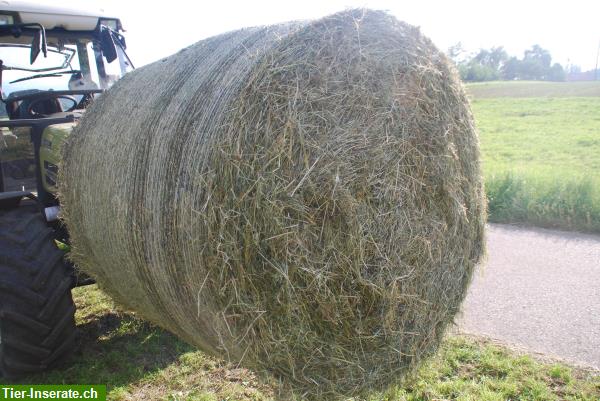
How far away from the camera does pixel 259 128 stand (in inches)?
82.7

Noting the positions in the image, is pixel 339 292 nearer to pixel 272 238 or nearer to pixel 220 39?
pixel 272 238

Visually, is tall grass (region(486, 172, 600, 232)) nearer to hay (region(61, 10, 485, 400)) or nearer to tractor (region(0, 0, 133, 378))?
hay (region(61, 10, 485, 400))

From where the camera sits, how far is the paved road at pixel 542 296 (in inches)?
152

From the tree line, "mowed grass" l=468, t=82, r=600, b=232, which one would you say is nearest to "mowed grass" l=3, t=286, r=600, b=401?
"mowed grass" l=468, t=82, r=600, b=232

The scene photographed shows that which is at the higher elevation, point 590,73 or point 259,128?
point 590,73

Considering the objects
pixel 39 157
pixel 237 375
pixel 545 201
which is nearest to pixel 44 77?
pixel 39 157

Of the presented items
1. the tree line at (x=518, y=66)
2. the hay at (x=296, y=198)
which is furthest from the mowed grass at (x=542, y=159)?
the tree line at (x=518, y=66)

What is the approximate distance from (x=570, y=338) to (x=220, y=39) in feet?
11.1

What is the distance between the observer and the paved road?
12.6 feet

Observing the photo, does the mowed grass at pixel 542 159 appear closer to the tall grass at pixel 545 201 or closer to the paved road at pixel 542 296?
the tall grass at pixel 545 201

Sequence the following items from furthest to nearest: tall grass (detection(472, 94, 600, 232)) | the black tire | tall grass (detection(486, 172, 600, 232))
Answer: tall grass (detection(472, 94, 600, 232)), tall grass (detection(486, 172, 600, 232)), the black tire

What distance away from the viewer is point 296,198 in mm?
2121

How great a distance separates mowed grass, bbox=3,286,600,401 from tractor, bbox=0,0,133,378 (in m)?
0.32

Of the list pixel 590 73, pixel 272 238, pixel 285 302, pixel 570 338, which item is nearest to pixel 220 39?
pixel 272 238
